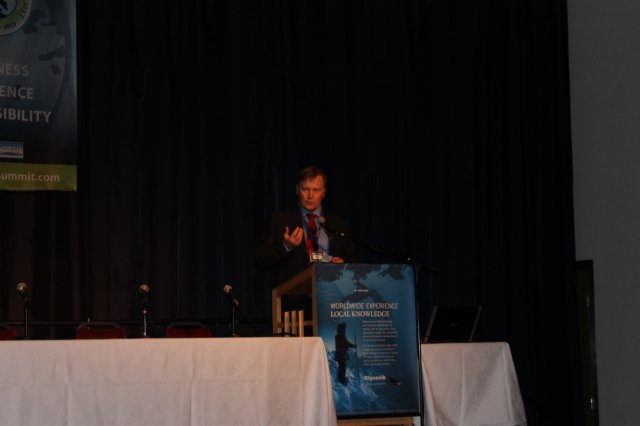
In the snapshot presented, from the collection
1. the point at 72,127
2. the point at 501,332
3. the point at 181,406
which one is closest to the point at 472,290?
the point at 501,332

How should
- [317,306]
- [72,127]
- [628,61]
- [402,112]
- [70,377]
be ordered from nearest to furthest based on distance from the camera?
1. [70,377]
2. [317,306]
3. [72,127]
4. [628,61]
5. [402,112]

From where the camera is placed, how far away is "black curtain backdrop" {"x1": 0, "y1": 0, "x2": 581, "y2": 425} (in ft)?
19.9

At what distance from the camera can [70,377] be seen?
10.4 ft

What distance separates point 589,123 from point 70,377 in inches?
203

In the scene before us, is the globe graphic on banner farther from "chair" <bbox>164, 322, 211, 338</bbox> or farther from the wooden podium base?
the wooden podium base

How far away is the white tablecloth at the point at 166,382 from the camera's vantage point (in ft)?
10.2

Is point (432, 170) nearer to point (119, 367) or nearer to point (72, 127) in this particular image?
point (72, 127)

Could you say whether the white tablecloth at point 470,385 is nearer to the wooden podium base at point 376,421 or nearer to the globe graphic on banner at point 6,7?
the wooden podium base at point 376,421

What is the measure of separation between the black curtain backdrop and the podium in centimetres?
254

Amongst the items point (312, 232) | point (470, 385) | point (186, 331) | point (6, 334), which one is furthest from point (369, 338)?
point (6, 334)

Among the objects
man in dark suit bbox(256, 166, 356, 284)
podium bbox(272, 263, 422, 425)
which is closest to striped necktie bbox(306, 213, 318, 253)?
man in dark suit bbox(256, 166, 356, 284)

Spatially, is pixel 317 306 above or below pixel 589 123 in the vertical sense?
below

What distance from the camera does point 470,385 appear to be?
435 centimetres

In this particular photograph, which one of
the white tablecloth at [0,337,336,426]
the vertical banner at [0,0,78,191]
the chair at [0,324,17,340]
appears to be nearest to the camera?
the white tablecloth at [0,337,336,426]
